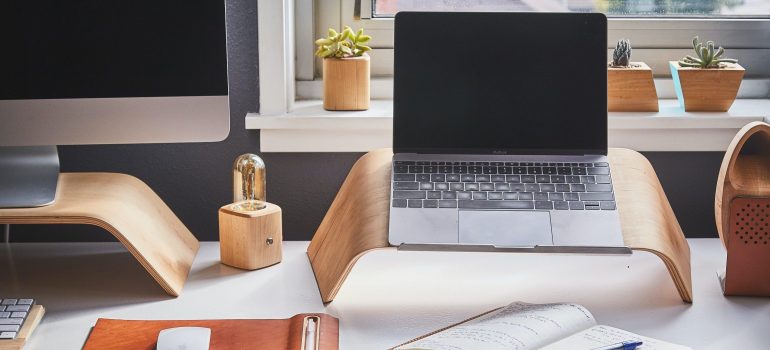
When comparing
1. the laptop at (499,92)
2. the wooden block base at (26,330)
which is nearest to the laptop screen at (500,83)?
the laptop at (499,92)

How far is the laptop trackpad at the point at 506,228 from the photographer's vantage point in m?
1.14

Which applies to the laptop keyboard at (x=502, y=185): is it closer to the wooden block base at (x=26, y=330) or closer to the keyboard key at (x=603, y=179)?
the keyboard key at (x=603, y=179)

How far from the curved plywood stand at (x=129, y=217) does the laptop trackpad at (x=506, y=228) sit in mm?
391

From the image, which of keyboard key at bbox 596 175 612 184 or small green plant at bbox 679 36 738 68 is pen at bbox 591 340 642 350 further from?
small green plant at bbox 679 36 738 68

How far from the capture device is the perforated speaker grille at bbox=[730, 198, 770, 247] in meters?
1.19

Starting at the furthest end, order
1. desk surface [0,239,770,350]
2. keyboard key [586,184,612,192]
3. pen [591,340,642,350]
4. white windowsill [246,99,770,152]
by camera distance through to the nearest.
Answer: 1. white windowsill [246,99,770,152]
2. keyboard key [586,184,612,192]
3. desk surface [0,239,770,350]
4. pen [591,340,642,350]

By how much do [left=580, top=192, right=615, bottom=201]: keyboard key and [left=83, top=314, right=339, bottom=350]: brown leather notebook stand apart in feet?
1.18

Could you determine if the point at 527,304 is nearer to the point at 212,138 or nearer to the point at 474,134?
the point at 474,134

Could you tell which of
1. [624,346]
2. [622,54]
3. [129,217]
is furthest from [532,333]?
[622,54]

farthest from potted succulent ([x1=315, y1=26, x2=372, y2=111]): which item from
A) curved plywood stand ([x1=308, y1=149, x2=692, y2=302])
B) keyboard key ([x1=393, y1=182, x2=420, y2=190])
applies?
keyboard key ([x1=393, y1=182, x2=420, y2=190])

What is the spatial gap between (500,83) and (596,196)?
21 centimetres

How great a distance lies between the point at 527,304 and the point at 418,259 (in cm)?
28

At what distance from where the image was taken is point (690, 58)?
154 centimetres

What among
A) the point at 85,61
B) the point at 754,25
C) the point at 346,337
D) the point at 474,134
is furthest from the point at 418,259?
the point at 754,25
